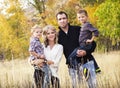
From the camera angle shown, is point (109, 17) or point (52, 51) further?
point (109, 17)

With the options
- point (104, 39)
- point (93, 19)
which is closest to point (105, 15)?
point (93, 19)

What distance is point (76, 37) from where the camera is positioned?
660 centimetres

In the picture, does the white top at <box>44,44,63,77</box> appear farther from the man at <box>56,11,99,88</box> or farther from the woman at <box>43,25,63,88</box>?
the man at <box>56,11,99,88</box>

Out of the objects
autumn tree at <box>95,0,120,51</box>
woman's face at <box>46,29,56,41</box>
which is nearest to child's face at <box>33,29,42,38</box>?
woman's face at <box>46,29,56,41</box>

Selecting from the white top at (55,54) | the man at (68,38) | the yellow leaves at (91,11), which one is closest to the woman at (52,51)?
the white top at (55,54)

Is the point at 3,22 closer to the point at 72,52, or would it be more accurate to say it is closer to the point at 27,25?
the point at 27,25

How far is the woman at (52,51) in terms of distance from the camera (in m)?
6.37

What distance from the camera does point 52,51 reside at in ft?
20.9

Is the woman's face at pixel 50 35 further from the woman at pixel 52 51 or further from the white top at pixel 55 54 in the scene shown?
the white top at pixel 55 54

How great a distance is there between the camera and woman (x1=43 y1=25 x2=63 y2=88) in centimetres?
637

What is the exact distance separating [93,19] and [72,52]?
2041 cm

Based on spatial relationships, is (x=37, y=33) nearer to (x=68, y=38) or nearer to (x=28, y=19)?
(x=68, y=38)

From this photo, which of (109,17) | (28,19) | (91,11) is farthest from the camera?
(28,19)

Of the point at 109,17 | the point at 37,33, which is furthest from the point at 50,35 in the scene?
the point at 109,17
